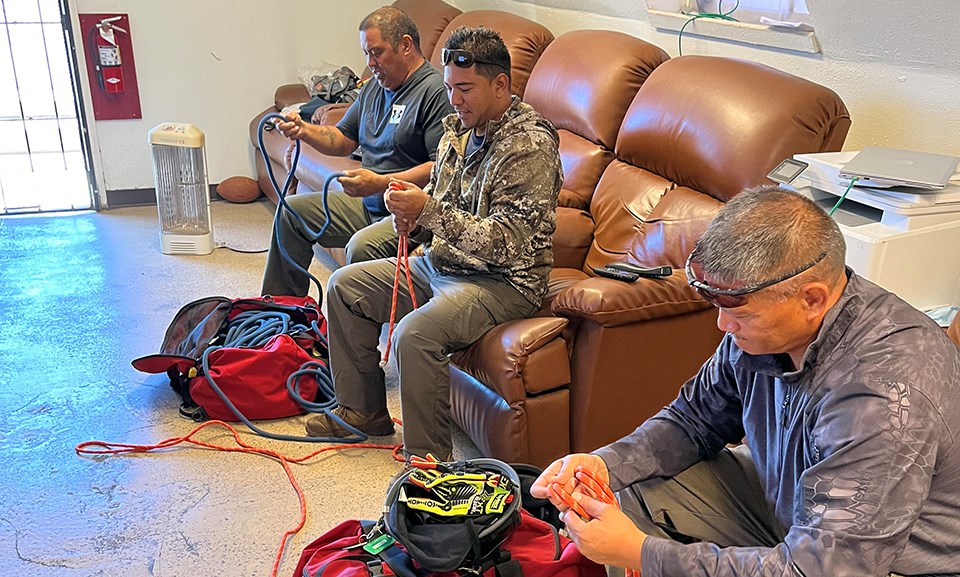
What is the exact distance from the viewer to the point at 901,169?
1939 millimetres

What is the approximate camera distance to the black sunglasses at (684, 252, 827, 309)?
4.02 feet

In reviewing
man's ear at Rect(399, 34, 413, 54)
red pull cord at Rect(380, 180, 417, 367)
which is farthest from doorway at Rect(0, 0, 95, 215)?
red pull cord at Rect(380, 180, 417, 367)

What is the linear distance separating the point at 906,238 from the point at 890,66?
70 cm

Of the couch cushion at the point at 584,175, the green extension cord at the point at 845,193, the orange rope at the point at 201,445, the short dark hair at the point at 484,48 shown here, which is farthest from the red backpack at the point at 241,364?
the green extension cord at the point at 845,193

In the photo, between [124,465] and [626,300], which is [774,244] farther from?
[124,465]

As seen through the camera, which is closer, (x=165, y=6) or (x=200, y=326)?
(x=200, y=326)

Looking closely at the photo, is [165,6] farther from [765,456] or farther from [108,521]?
[765,456]

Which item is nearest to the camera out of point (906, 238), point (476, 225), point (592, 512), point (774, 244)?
point (774, 244)

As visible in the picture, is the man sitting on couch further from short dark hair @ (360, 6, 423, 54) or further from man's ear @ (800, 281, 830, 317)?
man's ear @ (800, 281, 830, 317)

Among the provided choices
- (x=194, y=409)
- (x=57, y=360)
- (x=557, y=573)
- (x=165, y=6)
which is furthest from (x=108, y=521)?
(x=165, y=6)

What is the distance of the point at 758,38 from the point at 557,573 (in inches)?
76.2

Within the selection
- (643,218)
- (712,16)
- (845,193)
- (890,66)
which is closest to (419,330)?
(643,218)

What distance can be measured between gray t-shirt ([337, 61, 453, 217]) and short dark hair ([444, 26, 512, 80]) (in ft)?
2.45

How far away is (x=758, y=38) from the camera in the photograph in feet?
9.12
